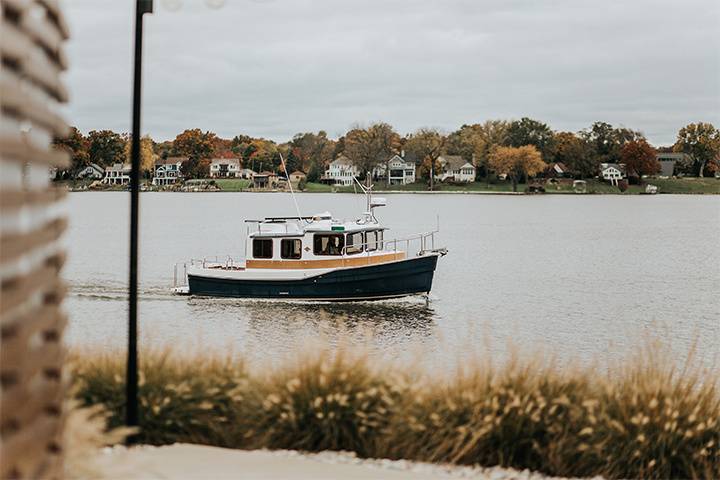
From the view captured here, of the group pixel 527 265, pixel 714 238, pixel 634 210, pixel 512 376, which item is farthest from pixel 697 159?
pixel 512 376

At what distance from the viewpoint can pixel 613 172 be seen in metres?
165

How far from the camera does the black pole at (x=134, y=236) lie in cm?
664

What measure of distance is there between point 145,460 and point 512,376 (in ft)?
9.57

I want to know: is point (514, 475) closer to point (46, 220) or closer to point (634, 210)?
point (46, 220)

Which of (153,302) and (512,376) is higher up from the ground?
(512,376)

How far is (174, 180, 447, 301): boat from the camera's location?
28.5 m

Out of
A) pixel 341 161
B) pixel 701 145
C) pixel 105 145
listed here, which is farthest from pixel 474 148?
pixel 105 145

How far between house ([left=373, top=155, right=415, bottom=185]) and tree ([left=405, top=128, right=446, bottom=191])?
3336 mm

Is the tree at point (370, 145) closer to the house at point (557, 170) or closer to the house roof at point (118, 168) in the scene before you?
the house at point (557, 170)

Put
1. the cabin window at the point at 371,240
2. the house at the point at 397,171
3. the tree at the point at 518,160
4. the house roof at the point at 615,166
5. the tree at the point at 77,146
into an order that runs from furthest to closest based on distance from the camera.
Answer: the house roof at the point at 615,166, the house at the point at 397,171, the tree at the point at 518,160, the tree at the point at 77,146, the cabin window at the point at 371,240

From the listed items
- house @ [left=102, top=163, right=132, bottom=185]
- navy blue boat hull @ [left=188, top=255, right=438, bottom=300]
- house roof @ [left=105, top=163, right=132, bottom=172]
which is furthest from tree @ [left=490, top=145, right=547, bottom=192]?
navy blue boat hull @ [left=188, top=255, right=438, bottom=300]

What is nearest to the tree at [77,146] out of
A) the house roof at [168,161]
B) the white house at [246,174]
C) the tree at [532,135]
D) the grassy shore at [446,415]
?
the white house at [246,174]

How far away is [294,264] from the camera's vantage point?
29.3 m

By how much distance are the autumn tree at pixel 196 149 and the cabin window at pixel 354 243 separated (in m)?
144
